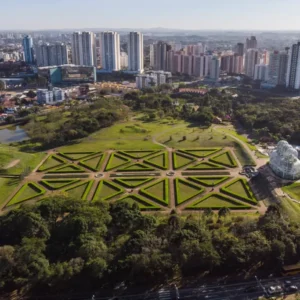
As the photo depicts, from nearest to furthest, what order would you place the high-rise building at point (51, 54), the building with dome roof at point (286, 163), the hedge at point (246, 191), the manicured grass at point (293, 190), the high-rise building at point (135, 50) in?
the hedge at point (246, 191) < the manicured grass at point (293, 190) < the building with dome roof at point (286, 163) < the high-rise building at point (135, 50) < the high-rise building at point (51, 54)

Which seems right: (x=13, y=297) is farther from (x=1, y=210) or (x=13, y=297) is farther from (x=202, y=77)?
(x=202, y=77)

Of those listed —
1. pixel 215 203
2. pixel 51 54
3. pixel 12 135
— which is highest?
pixel 51 54

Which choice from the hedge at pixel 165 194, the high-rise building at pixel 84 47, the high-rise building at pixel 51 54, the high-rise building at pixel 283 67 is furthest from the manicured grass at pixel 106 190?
the high-rise building at pixel 84 47

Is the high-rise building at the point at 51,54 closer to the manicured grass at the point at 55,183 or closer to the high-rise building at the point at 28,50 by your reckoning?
the high-rise building at the point at 28,50

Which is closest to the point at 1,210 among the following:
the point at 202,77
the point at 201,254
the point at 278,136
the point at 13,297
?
the point at 13,297

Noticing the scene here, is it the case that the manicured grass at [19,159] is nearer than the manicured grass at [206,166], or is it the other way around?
the manicured grass at [206,166]

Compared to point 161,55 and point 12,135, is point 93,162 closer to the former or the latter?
point 12,135

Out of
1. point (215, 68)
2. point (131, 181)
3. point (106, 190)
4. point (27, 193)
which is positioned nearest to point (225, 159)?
point (131, 181)
